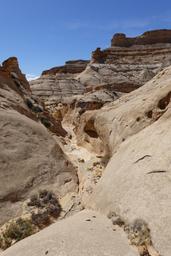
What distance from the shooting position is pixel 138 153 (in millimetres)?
8773

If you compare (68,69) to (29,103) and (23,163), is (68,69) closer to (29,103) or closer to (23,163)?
(29,103)

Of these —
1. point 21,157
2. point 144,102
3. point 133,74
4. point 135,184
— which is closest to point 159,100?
point 144,102

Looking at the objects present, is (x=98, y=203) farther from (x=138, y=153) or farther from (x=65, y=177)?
(x=65, y=177)

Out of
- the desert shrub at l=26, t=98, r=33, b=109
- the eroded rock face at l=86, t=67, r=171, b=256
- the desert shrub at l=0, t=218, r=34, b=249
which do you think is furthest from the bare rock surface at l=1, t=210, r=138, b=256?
the desert shrub at l=26, t=98, r=33, b=109

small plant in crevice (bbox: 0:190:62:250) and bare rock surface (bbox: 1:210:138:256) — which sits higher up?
bare rock surface (bbox: 1:210:138:256)

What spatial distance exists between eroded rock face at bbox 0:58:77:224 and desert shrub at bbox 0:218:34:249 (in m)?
0.79

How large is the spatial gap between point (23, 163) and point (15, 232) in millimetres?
3292

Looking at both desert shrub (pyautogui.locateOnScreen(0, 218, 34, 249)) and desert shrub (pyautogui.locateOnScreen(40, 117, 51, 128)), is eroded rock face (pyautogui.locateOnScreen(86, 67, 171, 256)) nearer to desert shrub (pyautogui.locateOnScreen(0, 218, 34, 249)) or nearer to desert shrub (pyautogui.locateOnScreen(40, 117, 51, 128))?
desert shrub (pyautogui.locateOnScreen(0, 218, 34, 249))

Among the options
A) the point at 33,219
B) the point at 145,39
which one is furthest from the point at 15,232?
the point at 145,39

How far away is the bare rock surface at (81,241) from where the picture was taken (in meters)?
5.97

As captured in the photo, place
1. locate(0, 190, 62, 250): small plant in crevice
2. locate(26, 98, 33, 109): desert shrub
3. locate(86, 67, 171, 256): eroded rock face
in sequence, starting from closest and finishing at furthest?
locate(86, 67, 171, 256): eroded rock face, locate(0, 190, 62, 250): small plant in crevice, locate(26, 98, 33, 109): desert shrub

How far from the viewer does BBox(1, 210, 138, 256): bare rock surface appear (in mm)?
5973

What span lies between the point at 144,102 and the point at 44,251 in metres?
6.79

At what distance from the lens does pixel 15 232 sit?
9.18m
